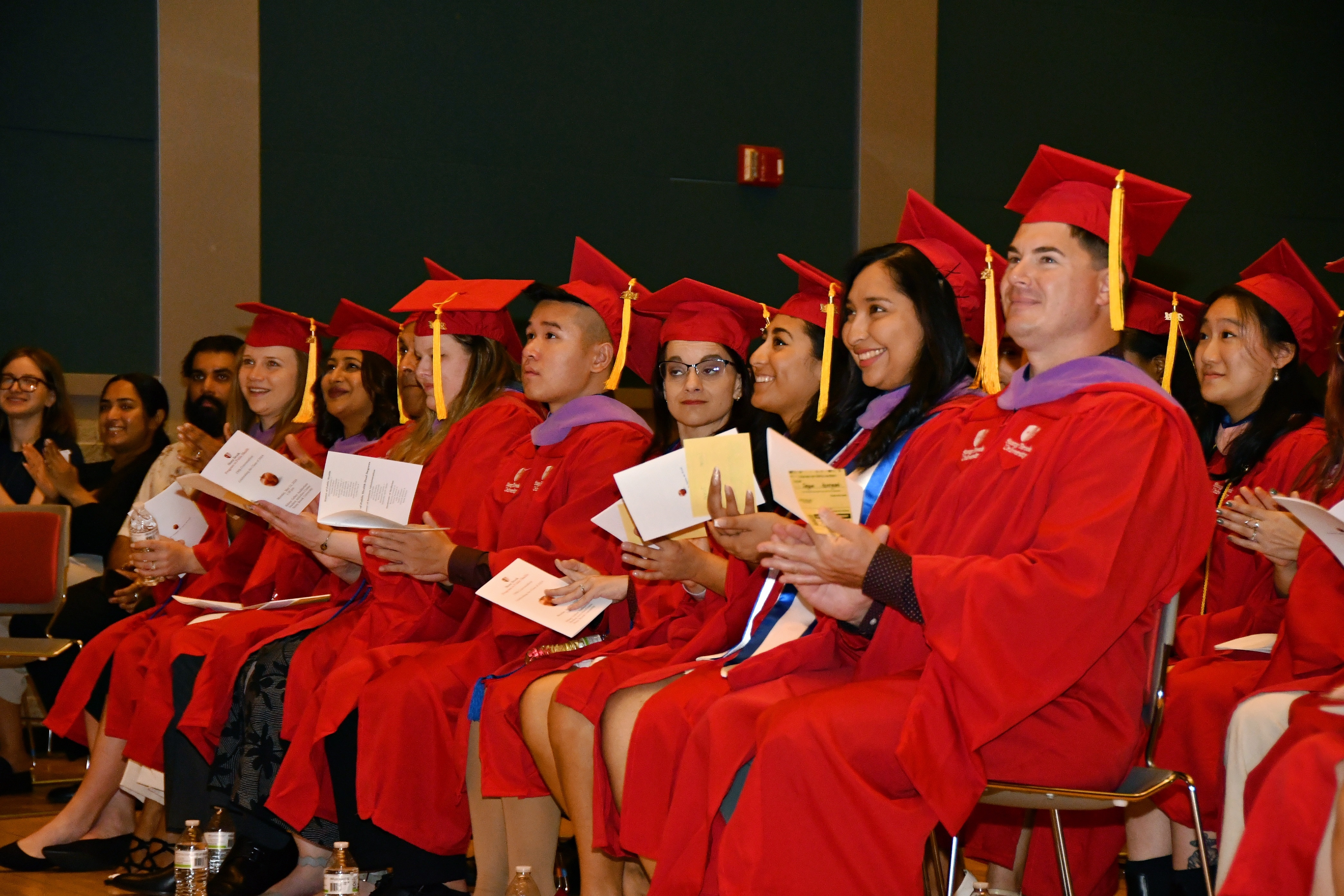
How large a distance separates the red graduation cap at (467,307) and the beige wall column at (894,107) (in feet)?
11.9

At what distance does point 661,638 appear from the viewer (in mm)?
3578

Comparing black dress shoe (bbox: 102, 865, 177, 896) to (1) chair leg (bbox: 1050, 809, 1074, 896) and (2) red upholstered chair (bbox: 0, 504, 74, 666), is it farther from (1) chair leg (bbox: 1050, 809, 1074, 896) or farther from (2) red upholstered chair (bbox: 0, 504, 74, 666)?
(1) chair leg (bbox: 1050, 809, 1074, 896)

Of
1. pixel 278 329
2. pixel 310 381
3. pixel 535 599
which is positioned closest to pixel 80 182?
pixel 278 329

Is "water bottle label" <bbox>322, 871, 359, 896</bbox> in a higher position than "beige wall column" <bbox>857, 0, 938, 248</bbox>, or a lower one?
lower

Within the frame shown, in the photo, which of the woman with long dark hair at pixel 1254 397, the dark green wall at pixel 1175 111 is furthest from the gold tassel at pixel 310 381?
the dark green wall at pixel 1175 111

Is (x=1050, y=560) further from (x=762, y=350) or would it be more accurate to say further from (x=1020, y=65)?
(x=1020, y=65)

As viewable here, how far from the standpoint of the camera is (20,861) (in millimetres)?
4199

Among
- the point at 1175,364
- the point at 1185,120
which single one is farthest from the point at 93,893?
the point at 1185,120

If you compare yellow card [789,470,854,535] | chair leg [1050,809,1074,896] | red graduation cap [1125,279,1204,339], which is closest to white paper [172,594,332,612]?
yellow card [789,470,854,535]

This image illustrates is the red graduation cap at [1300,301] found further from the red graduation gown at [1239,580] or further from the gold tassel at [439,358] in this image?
the gold tassel at [439,358]

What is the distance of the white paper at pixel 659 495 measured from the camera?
3.00m

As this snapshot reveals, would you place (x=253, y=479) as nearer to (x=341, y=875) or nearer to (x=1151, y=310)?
(x=341, y=875)

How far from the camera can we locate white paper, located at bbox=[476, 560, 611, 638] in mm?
3455

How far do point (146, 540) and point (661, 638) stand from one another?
2.20 m
